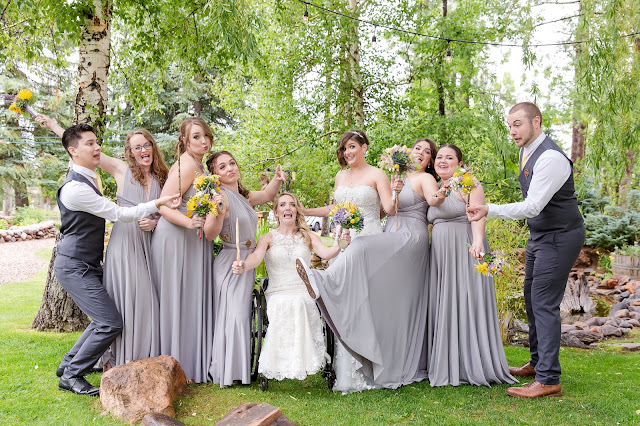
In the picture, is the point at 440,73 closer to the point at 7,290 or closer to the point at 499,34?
the point at 499,34

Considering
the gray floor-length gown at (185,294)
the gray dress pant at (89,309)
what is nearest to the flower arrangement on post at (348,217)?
the gray floor-length gown at (185,294)

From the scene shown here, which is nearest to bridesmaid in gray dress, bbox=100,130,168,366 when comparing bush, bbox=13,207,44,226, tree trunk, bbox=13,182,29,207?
bush, bbox=13,207,44,226

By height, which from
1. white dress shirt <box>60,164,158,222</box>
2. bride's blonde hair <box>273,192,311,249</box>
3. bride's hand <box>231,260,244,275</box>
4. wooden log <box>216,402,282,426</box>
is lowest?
wooden log <box>216,402,282,426</box>

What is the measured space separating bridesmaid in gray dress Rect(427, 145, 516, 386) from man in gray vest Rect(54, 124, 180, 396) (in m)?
2.30

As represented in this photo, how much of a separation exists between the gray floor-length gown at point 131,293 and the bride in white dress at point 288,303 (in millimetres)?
807

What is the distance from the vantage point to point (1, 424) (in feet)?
12.2

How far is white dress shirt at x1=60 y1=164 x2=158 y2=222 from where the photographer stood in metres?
4.11

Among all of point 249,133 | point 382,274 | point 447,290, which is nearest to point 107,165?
point 382,274

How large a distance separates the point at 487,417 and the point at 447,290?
3.65 ft

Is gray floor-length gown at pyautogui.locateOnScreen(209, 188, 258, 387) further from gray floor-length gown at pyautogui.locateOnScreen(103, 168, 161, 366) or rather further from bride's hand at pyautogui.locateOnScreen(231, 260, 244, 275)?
gray floor-length gown at pyautogui.locateOnScreen(103, 168, 161, 366)

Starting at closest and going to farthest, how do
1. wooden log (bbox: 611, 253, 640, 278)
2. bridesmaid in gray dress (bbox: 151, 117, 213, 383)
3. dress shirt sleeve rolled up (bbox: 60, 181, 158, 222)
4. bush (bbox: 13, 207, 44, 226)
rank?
dress shirt sleeve rolled up (bbox: 60, 181, 158, 222) → bridesmaid in gray dress (bbox: 151, 117, 213, 383) → wooden log (bbox: 611, 253, 640, 278) → bush (bbox: 13, 207, 44, 226)

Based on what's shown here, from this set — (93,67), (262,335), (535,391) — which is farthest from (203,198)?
(535,391)

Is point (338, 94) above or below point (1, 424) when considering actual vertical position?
above

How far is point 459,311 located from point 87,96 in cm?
456
